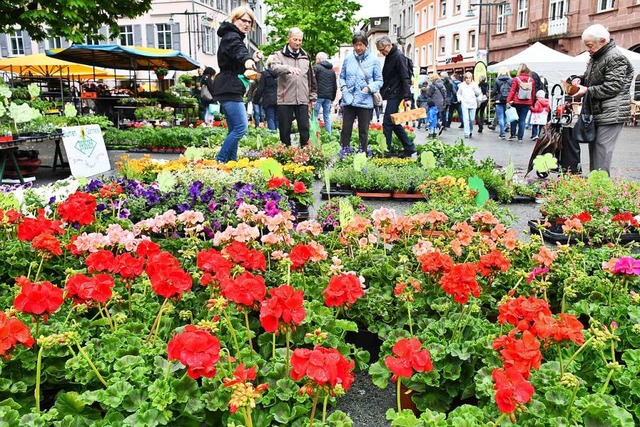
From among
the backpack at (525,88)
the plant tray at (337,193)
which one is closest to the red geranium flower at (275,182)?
the plant tray at (337,193)

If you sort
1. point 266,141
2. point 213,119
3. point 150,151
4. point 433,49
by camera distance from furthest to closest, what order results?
point 433,49
point 213,119
point 150,151
point 266,141

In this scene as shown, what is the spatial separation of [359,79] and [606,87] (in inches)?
137

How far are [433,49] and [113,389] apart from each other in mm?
50239

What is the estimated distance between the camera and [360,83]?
8422mm

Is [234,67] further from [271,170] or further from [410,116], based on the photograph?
[410,116]

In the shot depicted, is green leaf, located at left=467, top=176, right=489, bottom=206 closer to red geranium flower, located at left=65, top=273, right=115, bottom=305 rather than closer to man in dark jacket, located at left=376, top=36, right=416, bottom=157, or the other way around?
red geranium flower, located at left=65, top=273, right=115, bottom=305

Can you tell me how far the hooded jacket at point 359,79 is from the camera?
8359mm

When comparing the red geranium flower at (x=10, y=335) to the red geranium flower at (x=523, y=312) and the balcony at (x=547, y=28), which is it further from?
the balcony at (x=547, y=28)

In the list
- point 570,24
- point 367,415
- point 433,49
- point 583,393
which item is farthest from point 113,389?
point 433,49

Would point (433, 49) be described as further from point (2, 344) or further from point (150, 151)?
point (2, 344)

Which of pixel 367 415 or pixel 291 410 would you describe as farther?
pixel 367 415

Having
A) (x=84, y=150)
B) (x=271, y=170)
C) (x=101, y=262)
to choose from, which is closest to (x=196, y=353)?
(x=101, y=262)

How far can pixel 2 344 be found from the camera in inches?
69.4

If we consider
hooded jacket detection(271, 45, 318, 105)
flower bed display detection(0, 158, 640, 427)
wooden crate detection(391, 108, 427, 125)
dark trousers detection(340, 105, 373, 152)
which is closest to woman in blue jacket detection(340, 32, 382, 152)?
dark trousers detection(340, 105, 373, 152)
